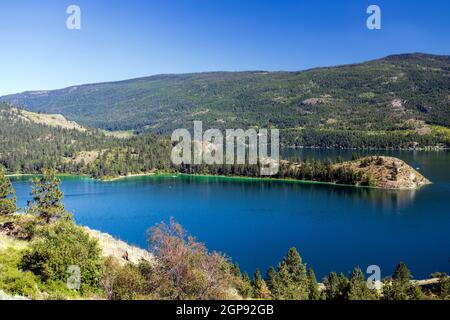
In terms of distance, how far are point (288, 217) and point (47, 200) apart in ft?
266

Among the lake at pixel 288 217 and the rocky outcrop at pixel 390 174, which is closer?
the lake at pixel 288 217

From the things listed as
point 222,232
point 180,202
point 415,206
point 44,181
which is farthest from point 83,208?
point 415,206

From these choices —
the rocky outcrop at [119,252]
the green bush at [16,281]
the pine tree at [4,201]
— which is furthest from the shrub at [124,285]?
the pine tree at [4,201]

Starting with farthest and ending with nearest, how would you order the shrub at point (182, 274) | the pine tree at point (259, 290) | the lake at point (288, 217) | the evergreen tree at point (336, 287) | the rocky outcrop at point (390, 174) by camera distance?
1. the rocky outcrop at point (390, 174)
2. the lake at point (288, 217)
3. the pine tree at point (259, 290)
4. the evergreen tree at point (336, 287)
5. the shrub at point (182, 274)

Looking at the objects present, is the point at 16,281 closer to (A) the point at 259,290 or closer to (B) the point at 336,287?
(A) the point at 259,290

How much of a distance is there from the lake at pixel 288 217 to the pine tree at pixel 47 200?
11200mm

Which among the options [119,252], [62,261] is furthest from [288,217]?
[62,261]

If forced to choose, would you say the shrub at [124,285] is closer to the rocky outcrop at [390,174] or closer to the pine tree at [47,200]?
the pine tree at [47,200]

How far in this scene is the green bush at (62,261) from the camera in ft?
101

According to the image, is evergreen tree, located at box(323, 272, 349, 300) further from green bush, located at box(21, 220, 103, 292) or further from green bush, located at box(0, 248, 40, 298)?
green bush, located at box(0, 248, 40, 298)

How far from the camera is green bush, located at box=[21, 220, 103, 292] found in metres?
30.8

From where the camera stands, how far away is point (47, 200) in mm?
50250

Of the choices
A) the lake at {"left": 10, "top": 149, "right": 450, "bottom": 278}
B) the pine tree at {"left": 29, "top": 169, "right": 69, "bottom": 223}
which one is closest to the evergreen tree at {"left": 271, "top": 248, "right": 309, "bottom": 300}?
the lake at {"left": 10, "top": 149, "right": 450, "bottom": 278}

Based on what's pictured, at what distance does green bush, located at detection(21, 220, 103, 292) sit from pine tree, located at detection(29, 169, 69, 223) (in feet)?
51.7
